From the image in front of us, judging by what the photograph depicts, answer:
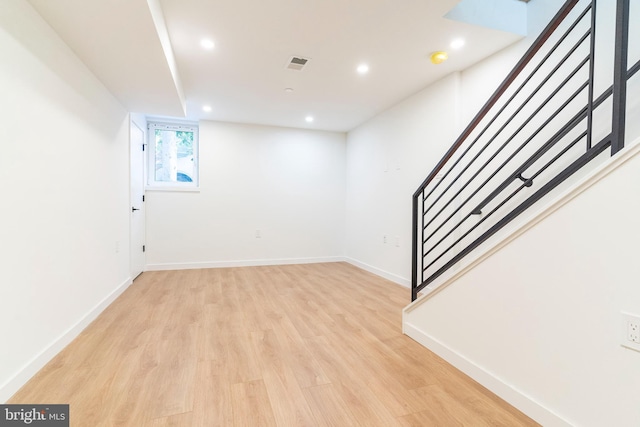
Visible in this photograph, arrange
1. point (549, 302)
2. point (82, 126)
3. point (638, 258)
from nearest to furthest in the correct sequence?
point (638, 258)
point (549, 302)
point (82, 126)

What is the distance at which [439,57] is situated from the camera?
107 inches

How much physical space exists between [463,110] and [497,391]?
2.61 m

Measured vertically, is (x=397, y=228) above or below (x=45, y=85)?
below

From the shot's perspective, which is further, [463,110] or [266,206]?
[266,206]

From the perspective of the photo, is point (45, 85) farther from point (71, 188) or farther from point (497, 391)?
point (497, 391)

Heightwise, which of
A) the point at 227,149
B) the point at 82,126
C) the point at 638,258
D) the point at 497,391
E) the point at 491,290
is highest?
the point at 227,149

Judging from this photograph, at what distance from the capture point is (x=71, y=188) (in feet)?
7.27

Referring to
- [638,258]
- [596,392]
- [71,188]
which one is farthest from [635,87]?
[71,188]

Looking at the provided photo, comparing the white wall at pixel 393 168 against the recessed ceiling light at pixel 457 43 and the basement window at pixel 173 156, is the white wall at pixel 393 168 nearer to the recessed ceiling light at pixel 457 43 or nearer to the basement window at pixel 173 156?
the recessed ceiling light at pixel 457 43

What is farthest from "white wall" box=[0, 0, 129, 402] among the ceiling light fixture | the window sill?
the ceiling light fixture

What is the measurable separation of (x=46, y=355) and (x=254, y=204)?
11.4 ft

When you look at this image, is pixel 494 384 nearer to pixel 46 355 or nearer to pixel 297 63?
pixel 46 355

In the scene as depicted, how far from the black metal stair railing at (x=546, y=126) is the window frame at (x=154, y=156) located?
3.83 m

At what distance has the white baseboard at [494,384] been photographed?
1.33 m
